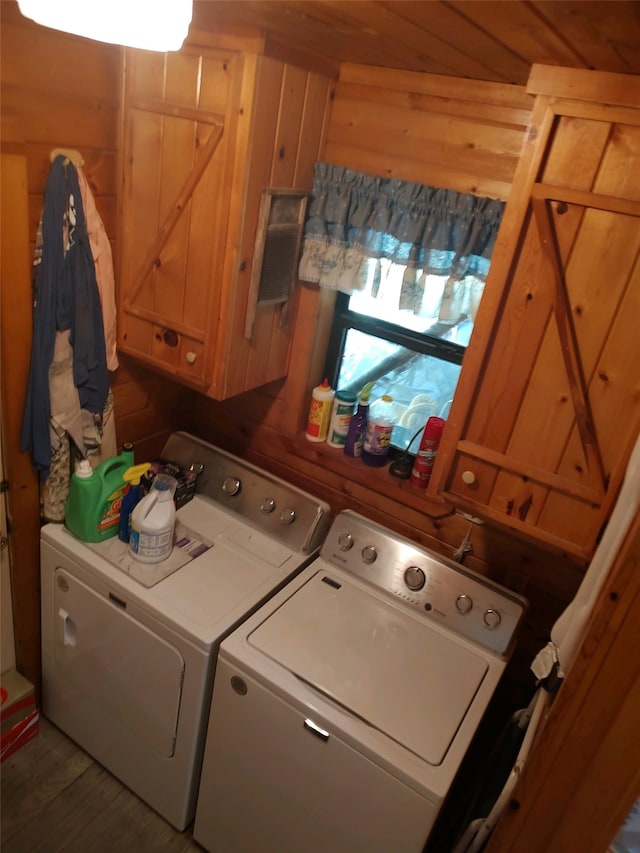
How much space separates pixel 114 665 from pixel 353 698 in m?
0.79

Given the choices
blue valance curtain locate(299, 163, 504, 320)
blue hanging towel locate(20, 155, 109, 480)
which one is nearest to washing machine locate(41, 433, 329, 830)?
blue hanging towel locate(20, 155, 109, 480)

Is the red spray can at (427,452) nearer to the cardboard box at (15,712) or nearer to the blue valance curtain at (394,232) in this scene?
the blue valance curtain at (394,232)

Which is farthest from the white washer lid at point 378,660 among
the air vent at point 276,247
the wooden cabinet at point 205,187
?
the air vent at point 276,247

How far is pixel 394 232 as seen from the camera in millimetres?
1728

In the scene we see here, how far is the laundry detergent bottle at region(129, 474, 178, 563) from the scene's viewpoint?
176 cm

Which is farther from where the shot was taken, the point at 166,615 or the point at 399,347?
the point at 399,347

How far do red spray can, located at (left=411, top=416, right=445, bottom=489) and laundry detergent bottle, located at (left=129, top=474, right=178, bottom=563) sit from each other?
775 millimetres

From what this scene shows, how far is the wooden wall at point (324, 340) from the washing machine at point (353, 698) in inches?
6.3

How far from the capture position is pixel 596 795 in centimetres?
101

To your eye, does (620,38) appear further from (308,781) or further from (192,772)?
(192,772)

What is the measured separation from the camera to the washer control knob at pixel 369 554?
1.85 m

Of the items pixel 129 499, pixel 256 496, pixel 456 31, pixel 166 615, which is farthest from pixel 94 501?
pixel 456 31

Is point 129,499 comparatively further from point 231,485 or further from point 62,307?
point 62,307

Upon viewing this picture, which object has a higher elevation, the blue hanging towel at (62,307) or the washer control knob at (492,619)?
the blue hanging towel at (62,307)
